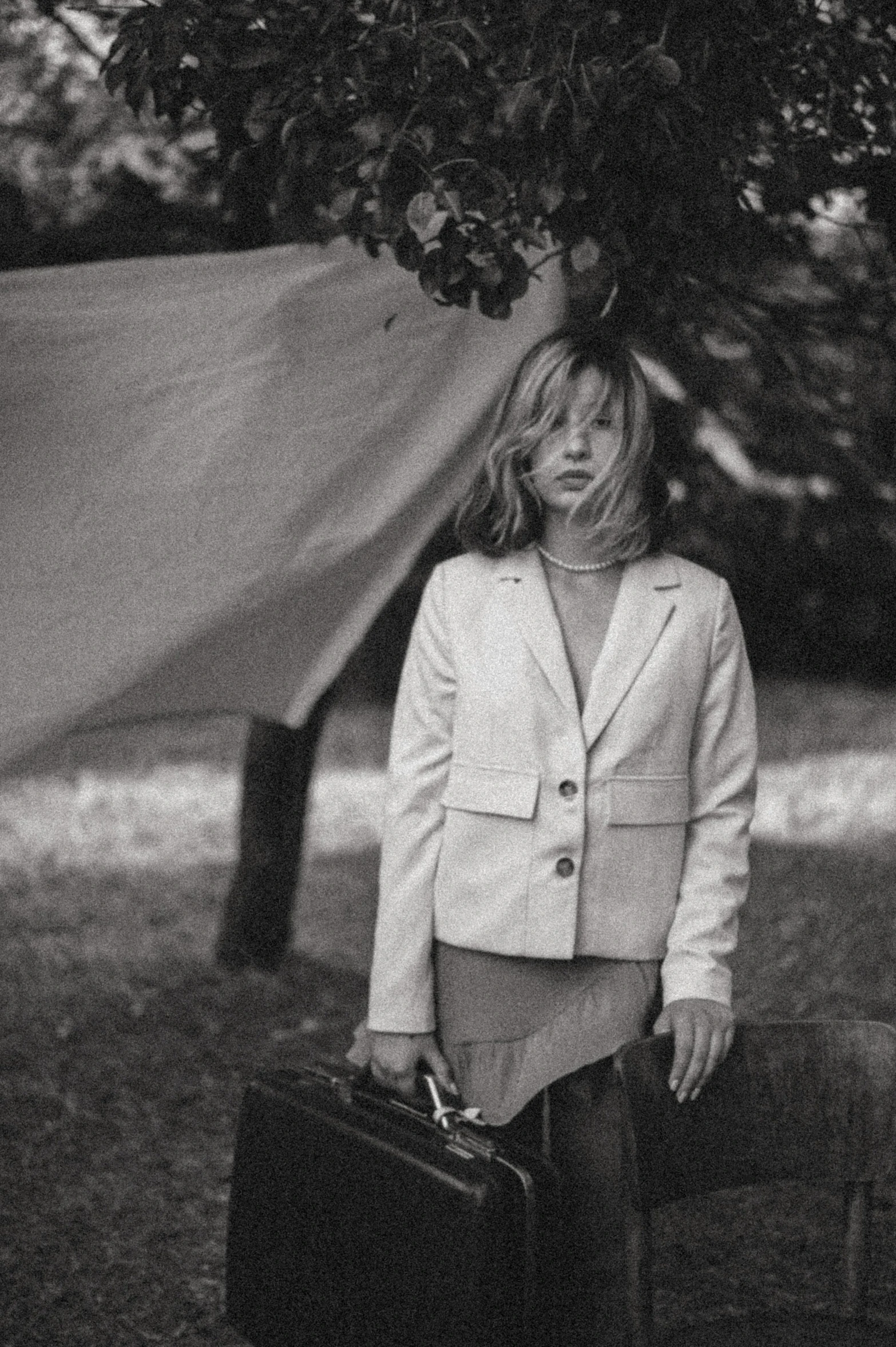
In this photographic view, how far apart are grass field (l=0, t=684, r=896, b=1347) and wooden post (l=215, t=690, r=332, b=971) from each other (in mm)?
140

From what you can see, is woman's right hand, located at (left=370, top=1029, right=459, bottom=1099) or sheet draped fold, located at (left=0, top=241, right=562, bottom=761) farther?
sheet draped fold, located at (left=0, top=241, right=562, bottom=761)

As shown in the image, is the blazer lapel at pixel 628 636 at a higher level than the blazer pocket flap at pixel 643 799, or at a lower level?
higher

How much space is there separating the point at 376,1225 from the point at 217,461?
1.71m

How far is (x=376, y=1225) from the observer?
2516 millimetres

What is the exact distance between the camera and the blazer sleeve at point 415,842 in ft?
9.14

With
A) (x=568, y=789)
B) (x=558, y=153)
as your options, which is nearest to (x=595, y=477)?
(x=568, y=789)

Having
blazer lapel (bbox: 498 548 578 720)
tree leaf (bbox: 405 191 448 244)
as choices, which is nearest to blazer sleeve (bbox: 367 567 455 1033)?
blazer lapel (bbox: 498 548 578 720)

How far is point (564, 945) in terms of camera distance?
2693 mm

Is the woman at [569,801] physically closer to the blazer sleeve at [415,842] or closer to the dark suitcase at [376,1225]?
the blazer sleeve at [415,842]

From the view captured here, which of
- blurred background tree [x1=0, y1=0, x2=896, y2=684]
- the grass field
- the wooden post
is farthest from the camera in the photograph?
the wooden post

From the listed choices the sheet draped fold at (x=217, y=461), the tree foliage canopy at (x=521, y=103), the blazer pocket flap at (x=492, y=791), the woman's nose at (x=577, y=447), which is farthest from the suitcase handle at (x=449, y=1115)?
the tree foliage canopy at (x=521, y=103)

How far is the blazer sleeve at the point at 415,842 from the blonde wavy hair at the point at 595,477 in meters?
0.17

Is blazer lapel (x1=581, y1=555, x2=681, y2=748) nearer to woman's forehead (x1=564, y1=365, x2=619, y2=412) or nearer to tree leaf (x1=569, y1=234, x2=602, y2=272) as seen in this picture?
woman's forehead (x1=564, y1=365, x2=619, y2=412)

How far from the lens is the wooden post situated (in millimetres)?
5824
